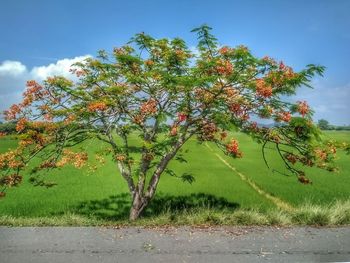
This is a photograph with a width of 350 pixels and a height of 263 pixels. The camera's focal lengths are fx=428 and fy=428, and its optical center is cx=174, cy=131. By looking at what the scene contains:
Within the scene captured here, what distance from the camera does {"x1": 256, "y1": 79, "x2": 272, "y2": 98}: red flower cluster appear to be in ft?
31.7

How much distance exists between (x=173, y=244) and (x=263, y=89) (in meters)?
4.08

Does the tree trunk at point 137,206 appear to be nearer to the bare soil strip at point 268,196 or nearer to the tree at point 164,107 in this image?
the tree at point 164,107

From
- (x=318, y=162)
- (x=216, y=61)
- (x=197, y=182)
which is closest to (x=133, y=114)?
(x=216, y=61)

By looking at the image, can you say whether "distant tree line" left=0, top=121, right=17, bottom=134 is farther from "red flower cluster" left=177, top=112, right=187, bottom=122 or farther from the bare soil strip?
the bare soil strip

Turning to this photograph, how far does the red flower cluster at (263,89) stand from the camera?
9.66 m

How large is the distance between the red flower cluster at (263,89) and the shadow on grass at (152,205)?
3926 millimetres

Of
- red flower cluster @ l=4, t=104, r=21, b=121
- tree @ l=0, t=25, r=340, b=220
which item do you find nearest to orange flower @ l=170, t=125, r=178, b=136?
tree @ l=0, t=25, r=340, b=220

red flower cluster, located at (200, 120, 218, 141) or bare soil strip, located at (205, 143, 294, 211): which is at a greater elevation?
red flower cluster, located at (200, 120, 218, 141)

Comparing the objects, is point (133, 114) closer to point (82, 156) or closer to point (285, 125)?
point (82, 156)

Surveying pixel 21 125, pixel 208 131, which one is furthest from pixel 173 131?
pixel 21 125

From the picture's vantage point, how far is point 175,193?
15555mm

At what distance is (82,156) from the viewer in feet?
33.4

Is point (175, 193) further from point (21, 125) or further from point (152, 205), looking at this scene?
point (21, 125)

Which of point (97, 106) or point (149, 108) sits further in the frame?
point (149, 108)
